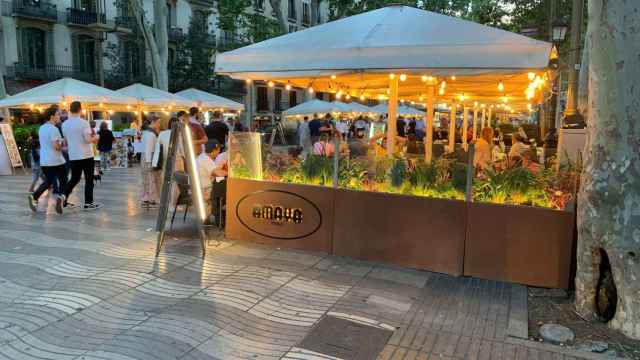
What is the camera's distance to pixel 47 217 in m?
7.64

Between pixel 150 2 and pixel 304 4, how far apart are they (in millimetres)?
18134

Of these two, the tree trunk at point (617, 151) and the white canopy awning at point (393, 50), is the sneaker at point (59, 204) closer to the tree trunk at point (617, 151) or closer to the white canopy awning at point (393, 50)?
the white canopy awning at point (393, 50)

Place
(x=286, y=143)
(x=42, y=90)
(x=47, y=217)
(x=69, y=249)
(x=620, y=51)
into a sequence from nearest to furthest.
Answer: (x=620, y=51), (x=69, y=249), (x=286, y=143), (x=47, y=217), (x=42, y=90)

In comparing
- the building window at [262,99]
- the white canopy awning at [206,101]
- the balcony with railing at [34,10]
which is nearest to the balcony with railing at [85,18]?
the balcony with railing at [34,10]

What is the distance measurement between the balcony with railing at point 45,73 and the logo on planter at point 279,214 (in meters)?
25.6

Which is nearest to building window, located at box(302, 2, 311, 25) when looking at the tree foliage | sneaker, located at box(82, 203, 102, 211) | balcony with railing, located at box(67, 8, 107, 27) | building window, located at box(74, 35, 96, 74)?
the tree foliage

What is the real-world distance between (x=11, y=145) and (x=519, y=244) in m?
13.8

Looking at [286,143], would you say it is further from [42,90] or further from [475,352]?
[42,90]

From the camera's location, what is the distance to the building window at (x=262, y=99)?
43.4 metres

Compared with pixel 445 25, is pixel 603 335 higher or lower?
lower

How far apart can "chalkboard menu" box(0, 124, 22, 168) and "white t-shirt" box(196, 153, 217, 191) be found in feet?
31.6

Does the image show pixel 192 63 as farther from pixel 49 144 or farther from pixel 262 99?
pixel 49 144

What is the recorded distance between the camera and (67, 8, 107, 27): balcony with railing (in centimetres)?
2906

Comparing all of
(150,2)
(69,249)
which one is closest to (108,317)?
(69,249)
